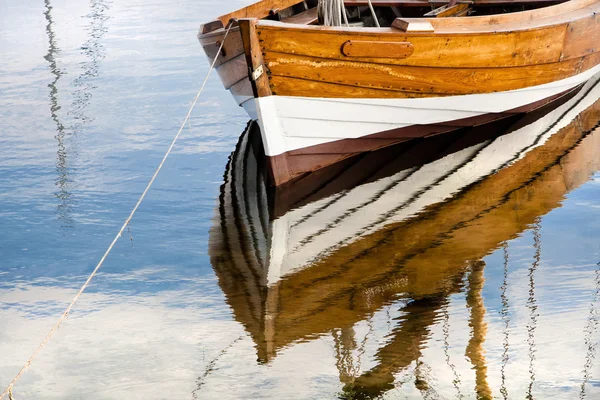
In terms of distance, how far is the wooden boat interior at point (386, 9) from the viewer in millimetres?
8070

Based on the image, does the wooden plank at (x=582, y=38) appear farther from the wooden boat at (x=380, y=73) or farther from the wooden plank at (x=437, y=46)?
the wooden plank at (x=437, y=46)

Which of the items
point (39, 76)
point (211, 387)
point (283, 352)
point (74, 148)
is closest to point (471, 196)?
point (283, 352)

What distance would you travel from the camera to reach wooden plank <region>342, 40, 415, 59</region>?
647cm

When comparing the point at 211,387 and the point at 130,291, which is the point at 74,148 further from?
the point at 211,387

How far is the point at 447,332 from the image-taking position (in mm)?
4473

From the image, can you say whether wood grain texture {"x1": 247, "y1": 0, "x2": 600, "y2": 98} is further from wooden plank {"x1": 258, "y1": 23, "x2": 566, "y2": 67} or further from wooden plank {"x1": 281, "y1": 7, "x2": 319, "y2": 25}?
wooden plank {"x1": 281, "y1": 7, "x2": 319, "y2": 25}

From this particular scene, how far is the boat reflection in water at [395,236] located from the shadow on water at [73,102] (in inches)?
47.5

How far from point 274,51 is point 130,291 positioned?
2.17 m

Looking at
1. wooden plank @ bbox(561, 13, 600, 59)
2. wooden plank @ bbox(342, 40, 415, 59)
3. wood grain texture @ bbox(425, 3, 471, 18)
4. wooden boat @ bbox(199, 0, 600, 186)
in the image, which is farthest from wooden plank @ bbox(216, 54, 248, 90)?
wooden plank @ bbox(561, 13, 600, 59)

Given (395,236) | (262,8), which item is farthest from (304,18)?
(395,236)

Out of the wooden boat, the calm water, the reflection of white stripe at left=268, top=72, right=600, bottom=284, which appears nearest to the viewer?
the calm water

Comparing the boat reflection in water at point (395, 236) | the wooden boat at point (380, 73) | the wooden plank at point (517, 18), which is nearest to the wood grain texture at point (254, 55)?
the wooden boat at point (380, 73)

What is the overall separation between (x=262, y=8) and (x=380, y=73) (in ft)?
6.06

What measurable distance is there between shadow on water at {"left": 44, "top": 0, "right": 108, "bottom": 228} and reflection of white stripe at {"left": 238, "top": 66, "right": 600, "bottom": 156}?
157 cm
